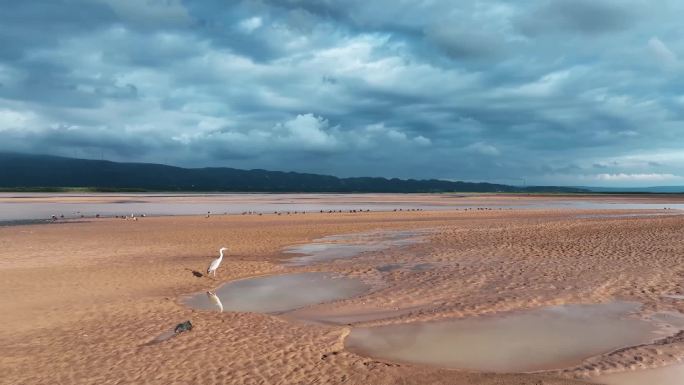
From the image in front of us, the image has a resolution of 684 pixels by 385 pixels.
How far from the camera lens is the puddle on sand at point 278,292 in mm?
14223

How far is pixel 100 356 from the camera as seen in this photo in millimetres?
9648

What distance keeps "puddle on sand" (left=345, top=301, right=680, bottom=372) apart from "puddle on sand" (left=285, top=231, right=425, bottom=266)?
11.1 meters

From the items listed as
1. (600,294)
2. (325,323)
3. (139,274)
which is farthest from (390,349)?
(139,274)

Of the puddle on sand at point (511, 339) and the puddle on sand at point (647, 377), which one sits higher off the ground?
the puddle on sand at point (647, 377)

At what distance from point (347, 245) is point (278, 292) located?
39.0ft

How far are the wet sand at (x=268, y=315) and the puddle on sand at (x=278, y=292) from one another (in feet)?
2.21

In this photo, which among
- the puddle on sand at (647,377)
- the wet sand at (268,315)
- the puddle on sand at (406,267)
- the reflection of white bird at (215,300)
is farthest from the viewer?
the puddle on sand at (406,267)

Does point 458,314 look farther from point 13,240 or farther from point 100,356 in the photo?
point 13,240

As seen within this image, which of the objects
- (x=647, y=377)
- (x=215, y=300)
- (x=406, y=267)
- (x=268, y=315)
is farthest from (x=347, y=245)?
(x=647, y=377)

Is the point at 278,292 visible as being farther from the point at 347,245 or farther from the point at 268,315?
the point at 347,245

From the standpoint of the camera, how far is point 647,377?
8.38 meters

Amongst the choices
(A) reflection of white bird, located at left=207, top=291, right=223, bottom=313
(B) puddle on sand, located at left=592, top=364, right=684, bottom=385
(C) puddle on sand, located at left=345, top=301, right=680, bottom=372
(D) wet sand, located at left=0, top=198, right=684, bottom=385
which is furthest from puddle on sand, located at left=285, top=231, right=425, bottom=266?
(B) puddle on sand, located at left=592, top=364, right=684, bottom=385

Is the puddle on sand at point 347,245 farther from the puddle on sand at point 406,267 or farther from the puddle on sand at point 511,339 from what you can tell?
the puddle on sand at point 511,339

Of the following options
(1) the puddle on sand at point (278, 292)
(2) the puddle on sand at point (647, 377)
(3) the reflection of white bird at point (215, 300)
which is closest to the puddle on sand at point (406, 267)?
(1) the puddle on sand at point (278, 292)
